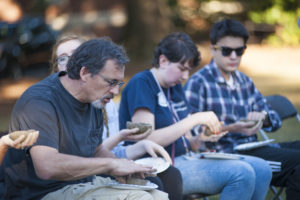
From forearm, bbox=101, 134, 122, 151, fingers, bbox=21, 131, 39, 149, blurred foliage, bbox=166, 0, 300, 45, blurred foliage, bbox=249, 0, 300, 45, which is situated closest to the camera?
fingers, bbox=21, 131, 39, 149

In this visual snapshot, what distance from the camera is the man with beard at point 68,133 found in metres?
2.34

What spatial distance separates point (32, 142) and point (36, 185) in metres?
0.39

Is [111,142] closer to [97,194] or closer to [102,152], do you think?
[102,152]

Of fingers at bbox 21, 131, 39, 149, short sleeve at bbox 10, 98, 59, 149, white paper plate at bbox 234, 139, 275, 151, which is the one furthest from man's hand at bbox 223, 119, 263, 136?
fingers at bbox 21, 131, 39, 149

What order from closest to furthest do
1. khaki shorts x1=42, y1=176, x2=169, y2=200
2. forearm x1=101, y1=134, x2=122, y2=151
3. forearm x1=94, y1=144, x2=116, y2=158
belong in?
1. khaki shorts x1=42, y1=176, x2=169, y2=200
2. forearm x1=94, y1=144, x2=116, y2=158
3. forearm x1=101, y1=134, x2=122, y2=151

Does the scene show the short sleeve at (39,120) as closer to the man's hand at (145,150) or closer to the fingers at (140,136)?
the fingers at (140,136)

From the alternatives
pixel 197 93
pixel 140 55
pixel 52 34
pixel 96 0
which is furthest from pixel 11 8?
pixel 197 93

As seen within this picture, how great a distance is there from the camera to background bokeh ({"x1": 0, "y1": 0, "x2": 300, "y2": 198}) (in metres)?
12.9

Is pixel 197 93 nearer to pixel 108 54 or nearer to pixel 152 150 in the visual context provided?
pixel 152 150

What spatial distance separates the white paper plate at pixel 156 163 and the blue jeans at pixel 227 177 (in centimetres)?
36


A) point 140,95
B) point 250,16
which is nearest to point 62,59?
point 140,95

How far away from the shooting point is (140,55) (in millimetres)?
15211

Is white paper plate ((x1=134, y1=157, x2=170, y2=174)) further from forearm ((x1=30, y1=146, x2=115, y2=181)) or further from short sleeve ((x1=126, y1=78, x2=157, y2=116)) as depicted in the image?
forearm ((x1=30, y1=146, x2=115, y2=181))

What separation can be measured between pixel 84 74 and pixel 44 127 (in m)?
0.38
